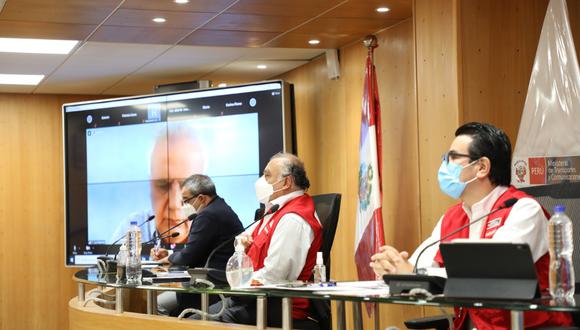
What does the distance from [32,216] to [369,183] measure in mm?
4918

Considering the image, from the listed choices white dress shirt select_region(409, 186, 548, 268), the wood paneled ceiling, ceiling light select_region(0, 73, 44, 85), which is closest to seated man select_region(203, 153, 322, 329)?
white dress shirt select_region(409, 186, 548, 268)

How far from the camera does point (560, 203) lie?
324 cm

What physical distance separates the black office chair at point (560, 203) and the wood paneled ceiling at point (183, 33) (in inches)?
104

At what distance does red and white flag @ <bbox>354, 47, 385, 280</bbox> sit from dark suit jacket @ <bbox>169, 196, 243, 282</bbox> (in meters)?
1.10

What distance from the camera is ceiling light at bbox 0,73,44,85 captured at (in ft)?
28.1

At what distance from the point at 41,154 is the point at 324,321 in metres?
6.63

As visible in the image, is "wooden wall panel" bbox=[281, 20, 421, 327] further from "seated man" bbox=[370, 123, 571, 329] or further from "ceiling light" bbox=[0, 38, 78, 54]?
"seated man" bbox=[370, 123, 571, 329]

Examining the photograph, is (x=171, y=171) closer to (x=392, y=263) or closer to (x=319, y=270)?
(x=319, y=270)

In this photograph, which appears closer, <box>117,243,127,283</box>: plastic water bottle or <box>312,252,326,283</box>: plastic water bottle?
<box>312,252,326,283</box>: plastic water bottle

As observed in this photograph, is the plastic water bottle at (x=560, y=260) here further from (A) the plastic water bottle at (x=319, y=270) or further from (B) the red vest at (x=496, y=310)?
(A) the plastic water bottle at (x=319, y=270)

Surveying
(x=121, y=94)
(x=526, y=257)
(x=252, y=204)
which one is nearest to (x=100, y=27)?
(x=252, y=204)

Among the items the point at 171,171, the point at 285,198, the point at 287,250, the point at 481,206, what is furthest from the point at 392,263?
the point at 171,171

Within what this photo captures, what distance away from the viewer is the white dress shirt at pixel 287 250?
416 centimetres

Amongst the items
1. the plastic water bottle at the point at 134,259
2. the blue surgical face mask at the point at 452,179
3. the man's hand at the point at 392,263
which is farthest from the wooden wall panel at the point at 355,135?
the man's hand at the point at 392,263
